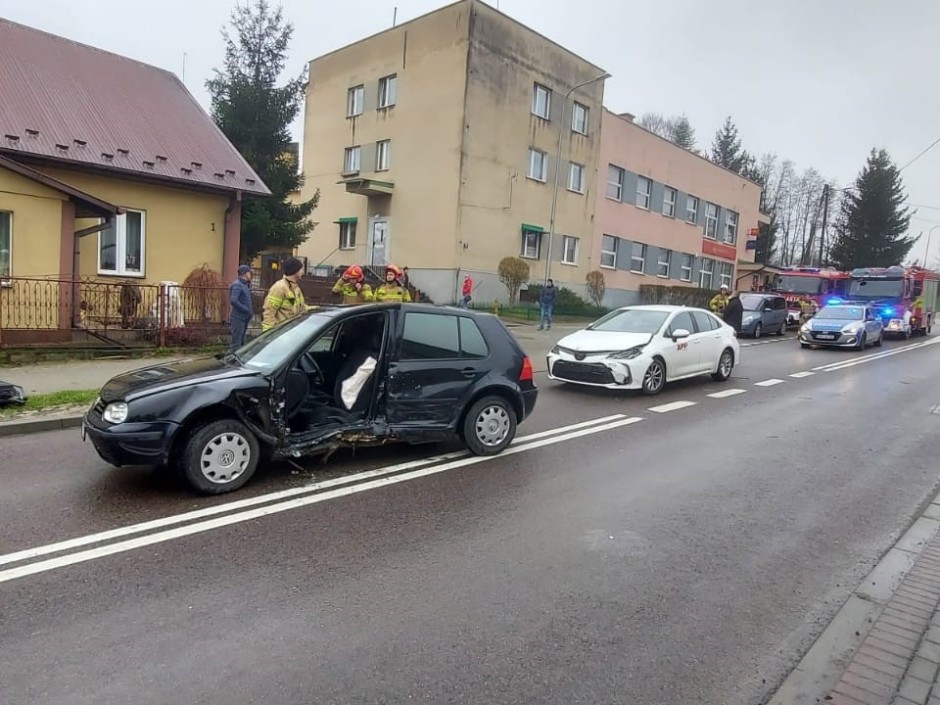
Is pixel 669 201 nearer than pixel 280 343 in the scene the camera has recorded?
No

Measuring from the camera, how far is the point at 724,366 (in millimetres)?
12422

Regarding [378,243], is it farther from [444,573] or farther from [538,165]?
[444,573]

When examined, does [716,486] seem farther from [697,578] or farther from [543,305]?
[543,305]

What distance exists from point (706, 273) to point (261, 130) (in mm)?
29273

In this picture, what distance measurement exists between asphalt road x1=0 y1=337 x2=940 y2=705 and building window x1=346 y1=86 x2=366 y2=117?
87.3ft

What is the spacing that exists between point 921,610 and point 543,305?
18.5 metres

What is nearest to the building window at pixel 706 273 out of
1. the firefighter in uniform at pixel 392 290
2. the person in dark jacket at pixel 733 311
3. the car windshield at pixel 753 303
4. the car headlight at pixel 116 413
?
the car windshield at pixel 753 303

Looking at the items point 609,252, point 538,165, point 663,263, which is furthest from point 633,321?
point 663,263

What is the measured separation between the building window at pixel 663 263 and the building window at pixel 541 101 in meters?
11.6

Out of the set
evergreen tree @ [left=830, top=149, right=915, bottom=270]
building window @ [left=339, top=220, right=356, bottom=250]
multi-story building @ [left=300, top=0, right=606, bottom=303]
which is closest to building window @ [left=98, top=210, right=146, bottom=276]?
multi-story building @ [left=300, top=0, right=606, bottom=303]

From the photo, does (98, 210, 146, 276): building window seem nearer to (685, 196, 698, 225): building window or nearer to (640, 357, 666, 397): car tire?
(640, 357, 666, 397): car tire

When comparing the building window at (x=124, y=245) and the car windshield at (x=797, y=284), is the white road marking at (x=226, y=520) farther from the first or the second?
the car windshield at (x=797, y=284)

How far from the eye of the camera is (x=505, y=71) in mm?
26828

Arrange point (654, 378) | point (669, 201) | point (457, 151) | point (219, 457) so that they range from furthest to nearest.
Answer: point (669, 201), point (457, 151), point (654, 378), point (219, 457)
